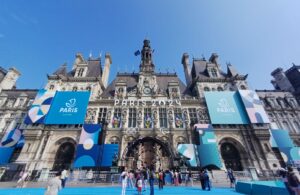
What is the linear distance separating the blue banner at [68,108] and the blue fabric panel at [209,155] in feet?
64.0

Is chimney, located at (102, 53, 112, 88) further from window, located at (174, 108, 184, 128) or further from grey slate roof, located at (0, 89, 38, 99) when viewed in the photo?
window, located at (174, 108, 184, 128)

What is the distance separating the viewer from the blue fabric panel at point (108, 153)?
2048 cm

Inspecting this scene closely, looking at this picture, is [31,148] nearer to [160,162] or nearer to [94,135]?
[94,135]

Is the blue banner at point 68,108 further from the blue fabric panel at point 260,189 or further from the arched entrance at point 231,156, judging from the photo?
the arched entrance at point 231,156

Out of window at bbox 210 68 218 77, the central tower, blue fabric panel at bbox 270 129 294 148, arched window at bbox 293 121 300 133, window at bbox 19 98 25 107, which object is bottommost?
blue fabric panel at bbox 270 129 294 148

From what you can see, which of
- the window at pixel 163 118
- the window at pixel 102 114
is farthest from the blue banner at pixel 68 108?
the window at pixel 163 118

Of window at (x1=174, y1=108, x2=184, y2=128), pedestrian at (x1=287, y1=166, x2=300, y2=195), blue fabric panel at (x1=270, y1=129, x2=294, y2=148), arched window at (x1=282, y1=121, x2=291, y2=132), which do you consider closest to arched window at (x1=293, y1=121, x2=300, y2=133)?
arched window at (x1=282, y1=121, x2=291, y2=132)

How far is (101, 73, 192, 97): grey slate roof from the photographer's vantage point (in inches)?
1246

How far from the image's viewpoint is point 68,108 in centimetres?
2556

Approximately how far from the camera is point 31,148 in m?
22.6

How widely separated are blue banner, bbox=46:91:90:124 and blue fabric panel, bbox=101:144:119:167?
6495 millimetres

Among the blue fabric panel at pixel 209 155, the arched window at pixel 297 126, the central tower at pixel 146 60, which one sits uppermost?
the central tower at pixel 146 60

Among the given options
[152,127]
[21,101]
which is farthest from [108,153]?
[21,101]

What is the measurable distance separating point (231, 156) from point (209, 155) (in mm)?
5754
